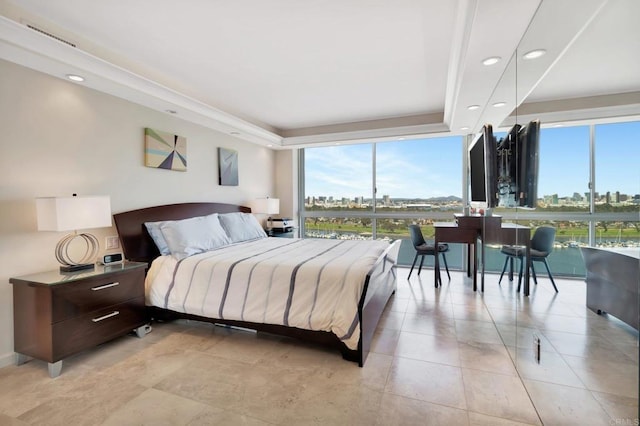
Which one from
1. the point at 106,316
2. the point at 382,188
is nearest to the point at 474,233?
the point at 382,188

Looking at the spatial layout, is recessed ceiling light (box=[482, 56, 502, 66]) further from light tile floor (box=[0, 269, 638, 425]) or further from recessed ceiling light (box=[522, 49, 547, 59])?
light tile floor (box=[0, 269, 638, 425])

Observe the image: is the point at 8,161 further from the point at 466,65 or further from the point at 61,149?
the point at 466,65

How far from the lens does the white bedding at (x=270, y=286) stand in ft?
7.84

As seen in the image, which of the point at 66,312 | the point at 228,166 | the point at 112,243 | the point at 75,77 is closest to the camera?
the point at 66,312

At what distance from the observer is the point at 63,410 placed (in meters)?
Result: 1.84

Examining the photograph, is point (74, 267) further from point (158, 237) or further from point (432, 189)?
point (432, 189)

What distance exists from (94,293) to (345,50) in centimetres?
288

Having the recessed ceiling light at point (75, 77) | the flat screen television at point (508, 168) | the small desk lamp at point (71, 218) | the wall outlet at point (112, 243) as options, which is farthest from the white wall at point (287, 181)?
the flat screen television at point (508, 168)

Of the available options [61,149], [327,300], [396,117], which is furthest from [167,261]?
[396,117]

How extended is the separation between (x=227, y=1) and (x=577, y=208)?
2426 millimetres

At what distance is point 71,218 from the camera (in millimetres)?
2350

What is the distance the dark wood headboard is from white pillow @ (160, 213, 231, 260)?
8.3 inches

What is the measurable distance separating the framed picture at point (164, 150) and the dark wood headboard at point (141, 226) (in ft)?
1.56

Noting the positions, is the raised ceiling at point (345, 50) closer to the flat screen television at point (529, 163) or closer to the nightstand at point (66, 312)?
the flat screen television at point (529, 163)
